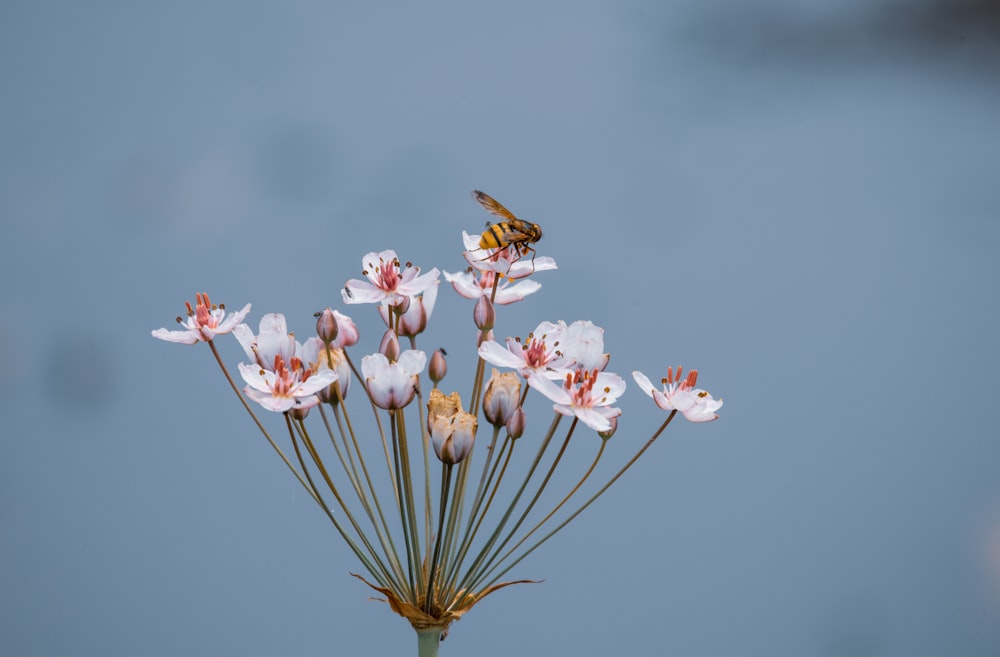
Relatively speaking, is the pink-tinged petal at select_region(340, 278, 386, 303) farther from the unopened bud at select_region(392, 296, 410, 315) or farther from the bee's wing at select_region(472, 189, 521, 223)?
the bee's wing at select_region(472, 189, 521, 223)

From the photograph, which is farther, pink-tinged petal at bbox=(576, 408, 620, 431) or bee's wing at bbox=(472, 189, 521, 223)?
bee's wing at bbox=(472, 189, 521, 223)

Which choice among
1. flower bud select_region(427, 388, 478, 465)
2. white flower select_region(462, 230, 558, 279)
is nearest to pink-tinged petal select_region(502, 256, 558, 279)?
white flower select_region(462, 230, 558, 279)

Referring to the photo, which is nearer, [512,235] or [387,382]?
[387,382]

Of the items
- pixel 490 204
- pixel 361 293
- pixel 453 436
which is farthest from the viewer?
pixel 490 204

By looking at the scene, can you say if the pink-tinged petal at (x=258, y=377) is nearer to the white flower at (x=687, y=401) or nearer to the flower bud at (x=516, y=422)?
the flower bud at (x=516, y=422)

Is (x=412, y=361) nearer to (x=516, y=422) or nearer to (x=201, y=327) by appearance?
(x=516, y=422)

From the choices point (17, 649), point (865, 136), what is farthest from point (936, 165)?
point (17, 649)

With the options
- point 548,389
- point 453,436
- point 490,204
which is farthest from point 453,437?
point 490,204
